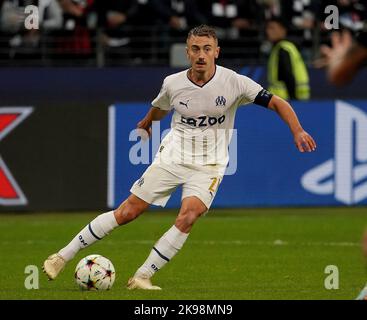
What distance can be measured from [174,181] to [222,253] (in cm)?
322

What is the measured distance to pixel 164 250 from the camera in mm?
10195

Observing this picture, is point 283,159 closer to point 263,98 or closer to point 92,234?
point 263,98

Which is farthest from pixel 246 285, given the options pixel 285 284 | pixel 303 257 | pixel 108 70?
pixel 108 70

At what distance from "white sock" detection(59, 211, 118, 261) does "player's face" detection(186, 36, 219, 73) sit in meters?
1.45

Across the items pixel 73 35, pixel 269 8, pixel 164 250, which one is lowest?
pixel 73 35

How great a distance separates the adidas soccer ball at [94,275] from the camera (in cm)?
1011

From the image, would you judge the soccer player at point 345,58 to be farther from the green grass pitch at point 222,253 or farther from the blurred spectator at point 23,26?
the blurred spectator at point 23,26

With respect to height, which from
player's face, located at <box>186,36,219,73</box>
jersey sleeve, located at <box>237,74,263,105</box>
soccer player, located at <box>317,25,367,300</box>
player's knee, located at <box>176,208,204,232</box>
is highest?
soccer player, located at <box>317,25,367,300</box>

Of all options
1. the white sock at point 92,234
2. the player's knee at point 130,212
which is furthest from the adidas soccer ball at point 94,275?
the player's knee at point 130,212

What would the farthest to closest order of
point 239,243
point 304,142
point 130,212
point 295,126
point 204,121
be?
point 239,243, point 204,121, point 130,212, point 295,126, point 304,142

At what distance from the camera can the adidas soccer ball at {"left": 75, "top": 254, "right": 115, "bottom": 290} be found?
10109 millimetres

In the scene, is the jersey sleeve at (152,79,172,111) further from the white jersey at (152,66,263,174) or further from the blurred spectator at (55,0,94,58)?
the blurred spectator at (55,0,94,58)

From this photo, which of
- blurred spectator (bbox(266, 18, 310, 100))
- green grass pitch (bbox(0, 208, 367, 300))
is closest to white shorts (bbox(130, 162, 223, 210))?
green grass pitch (bbox(0, 208, 367, 300))

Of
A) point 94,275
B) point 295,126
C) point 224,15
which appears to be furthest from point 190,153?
point 224,15
